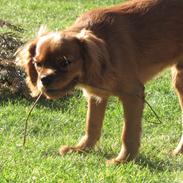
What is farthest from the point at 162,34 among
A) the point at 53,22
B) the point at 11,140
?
the point at 53,22

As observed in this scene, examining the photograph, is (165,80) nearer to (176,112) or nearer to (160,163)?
(176,112)

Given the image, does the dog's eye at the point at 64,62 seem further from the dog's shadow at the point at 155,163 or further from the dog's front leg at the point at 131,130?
the dog's shadow at the point at 155,163

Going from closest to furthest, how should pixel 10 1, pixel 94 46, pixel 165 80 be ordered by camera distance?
pixel 94 46, pixel 165 80, pixel 10 1

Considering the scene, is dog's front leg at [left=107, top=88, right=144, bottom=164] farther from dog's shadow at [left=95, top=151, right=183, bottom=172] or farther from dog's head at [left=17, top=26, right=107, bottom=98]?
dog's head at [left=17, top=26, right=107, bottom=98]

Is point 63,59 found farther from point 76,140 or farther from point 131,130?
point 76,140

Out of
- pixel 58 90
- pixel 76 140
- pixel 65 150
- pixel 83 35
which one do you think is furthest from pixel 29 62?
pixel 76 140

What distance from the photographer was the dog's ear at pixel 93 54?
4.63 meters

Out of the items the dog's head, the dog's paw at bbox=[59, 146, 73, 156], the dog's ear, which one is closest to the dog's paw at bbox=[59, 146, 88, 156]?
the dog's paw at bbox=[59, 146, 73, 156]

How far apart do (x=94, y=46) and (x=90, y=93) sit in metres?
0.55

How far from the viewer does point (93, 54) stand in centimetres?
462

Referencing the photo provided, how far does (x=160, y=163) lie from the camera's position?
5207mm

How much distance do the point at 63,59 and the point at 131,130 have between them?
100 cm

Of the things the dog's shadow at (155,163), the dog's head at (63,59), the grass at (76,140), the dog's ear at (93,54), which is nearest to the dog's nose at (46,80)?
the dog's head at (63,59)

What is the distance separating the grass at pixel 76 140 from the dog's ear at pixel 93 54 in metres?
0.75
